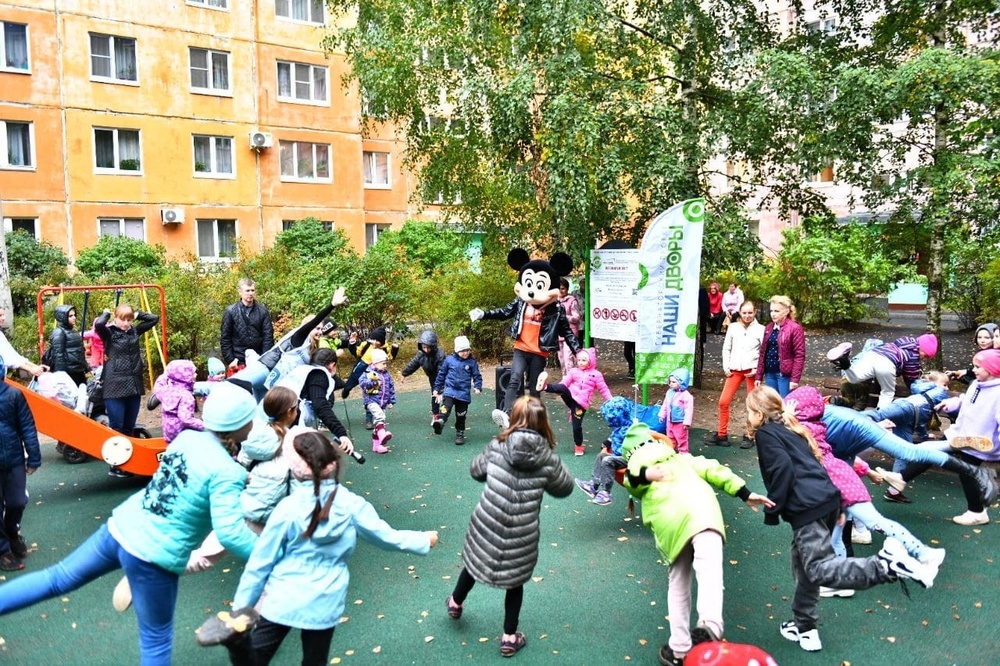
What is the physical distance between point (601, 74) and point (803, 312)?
12.7m

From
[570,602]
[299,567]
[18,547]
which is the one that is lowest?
[570,602]

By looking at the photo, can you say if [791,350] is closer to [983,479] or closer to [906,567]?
[983,479]

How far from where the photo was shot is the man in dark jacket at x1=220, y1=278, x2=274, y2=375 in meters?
9.80

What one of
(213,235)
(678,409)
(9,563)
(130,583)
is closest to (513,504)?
(130,583)

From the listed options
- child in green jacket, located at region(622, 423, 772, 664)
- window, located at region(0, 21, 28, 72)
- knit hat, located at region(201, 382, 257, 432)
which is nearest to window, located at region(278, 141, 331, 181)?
window, located at region(0, 21, 28, 72)

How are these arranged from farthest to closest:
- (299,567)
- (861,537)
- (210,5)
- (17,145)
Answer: (210,5)
(17,145)
(861,537)
(299,567)

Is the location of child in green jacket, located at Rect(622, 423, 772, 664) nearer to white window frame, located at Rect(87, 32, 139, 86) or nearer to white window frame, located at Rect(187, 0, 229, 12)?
white window frame, located at Rect(87, 32, 139, 86)

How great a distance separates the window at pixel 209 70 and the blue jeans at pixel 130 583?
81.8 feet

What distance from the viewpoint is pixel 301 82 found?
27984mm

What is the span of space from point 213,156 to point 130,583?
2500cm

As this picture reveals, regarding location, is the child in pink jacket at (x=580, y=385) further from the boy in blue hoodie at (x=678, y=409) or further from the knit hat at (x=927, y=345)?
the knit hat at (x=927, y=345)

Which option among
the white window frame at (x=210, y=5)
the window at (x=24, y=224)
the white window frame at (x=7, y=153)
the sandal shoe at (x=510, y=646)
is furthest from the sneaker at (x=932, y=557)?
the white window frame at (x=210, y=5)

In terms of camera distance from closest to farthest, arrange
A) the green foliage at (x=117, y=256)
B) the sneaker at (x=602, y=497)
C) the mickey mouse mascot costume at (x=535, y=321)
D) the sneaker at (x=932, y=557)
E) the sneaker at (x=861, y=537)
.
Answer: the sneaker at (x=932, y=557), the sneaker at (x=861, y=537), the sneaker at (x=602, y=497), the mickey mouse mascot costume at (x=535, y=321), the green foliage at (x=117, y=256)

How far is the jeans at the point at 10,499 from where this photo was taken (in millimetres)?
5832
